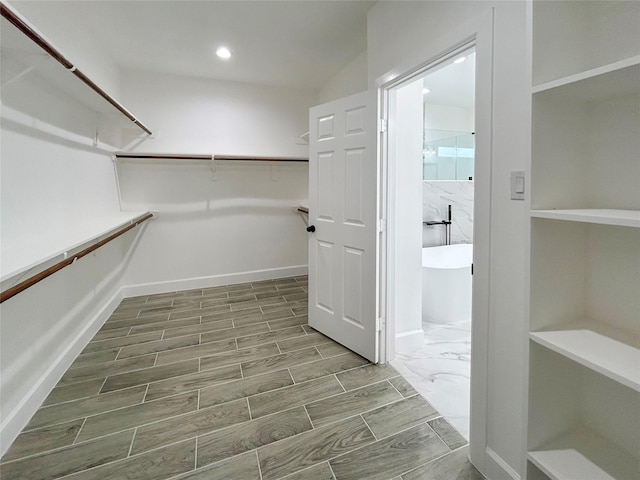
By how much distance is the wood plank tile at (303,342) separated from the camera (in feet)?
8.68

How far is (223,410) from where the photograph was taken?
1.89m

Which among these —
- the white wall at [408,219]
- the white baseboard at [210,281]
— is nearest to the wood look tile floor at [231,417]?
the white wall at [408,219]

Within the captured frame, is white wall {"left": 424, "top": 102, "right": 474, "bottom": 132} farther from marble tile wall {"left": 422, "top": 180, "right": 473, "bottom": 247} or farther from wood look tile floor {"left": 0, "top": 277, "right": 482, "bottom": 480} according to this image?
wood look tile floor {"left": 0, "top": 277, "right": 482, "bottom": 480}

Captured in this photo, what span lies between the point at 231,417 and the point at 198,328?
1.37 meters

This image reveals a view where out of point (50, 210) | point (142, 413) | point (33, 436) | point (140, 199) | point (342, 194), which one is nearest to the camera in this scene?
point (33, 436)

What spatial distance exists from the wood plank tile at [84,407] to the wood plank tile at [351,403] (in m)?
1.11

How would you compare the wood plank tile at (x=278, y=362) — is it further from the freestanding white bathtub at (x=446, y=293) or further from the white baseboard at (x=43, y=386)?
the freestanding white bathtub at (x=446, y=293)

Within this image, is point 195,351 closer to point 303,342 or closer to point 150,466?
point 303,342

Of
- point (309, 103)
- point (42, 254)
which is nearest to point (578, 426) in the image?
point (42, 254)

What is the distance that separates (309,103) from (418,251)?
2.94 metres

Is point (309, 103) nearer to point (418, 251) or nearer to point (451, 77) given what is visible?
point (451, 77)

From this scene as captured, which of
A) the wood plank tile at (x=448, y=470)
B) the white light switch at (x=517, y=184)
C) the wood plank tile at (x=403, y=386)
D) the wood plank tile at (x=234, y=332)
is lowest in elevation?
the wood plank tile at (x=448, y=470)

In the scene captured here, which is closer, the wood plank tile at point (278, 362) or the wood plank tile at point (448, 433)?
the wood plank tile at point (448, 433)

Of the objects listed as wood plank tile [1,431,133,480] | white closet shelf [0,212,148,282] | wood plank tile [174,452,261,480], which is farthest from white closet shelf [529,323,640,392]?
wood plank tile [1,431,133,480]
